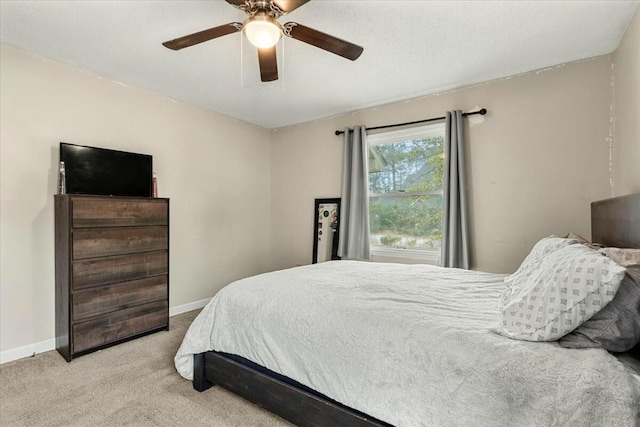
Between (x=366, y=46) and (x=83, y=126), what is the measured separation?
2607 millimetres

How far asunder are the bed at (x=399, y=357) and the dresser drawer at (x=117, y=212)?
1.36m

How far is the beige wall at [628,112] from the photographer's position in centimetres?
209

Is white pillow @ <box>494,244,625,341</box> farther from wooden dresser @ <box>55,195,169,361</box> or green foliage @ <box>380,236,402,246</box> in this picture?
wooden dresser @ <box>55,195,169,361</box>

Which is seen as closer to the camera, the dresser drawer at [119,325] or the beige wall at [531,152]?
the dresser drawer at [119,325]

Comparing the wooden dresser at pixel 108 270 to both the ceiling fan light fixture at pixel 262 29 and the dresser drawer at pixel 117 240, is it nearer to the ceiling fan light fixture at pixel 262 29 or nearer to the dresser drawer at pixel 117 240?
the dresser drawer at pixel 117 240

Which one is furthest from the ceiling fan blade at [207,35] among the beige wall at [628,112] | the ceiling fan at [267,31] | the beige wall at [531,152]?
the beige wall at [628,112]

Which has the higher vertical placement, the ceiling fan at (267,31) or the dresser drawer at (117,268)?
the ceiling fan at (267,31)

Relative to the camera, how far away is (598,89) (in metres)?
2.69

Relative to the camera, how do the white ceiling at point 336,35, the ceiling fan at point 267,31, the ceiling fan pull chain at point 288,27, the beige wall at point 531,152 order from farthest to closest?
the beige wall at point 531,152 → the white ceiling at point 336,35 → the ceiling fan pull chain at point 288,27 → the ceiling fan at point 267,31

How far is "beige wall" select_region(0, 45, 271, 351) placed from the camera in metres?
2.57

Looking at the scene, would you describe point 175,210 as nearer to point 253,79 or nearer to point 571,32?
point 253,79

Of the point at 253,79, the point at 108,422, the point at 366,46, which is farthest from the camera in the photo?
Result: the point at 253,79

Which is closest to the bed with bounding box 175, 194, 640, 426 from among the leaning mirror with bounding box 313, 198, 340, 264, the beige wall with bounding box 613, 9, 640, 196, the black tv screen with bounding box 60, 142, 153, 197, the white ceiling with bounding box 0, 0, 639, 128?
the beige wall with bounding box 613, 9, 640, 196

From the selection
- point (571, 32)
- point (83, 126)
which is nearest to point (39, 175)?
point (83, 126)
